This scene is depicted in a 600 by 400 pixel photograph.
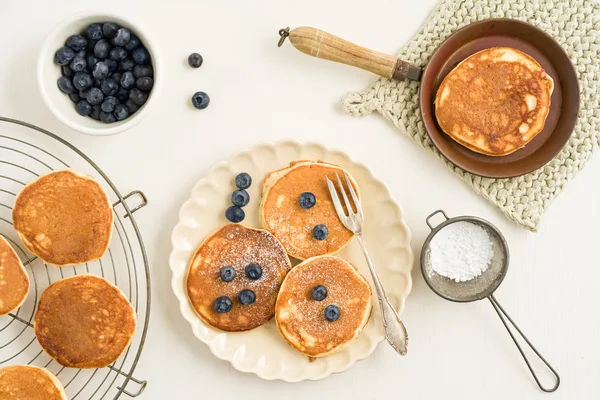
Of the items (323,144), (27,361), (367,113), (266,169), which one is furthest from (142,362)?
(367,113)

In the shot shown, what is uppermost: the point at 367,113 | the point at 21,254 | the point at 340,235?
the point at 367,113

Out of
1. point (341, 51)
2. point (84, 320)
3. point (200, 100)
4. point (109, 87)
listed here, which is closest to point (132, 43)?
point (109, 87)

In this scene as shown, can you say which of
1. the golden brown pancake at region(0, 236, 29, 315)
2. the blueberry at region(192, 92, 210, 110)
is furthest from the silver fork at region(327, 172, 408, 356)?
the golden brown pancake at region(0, 236, 29, 315)

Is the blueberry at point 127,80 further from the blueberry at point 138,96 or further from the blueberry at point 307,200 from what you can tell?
the blueberry at point 307,200

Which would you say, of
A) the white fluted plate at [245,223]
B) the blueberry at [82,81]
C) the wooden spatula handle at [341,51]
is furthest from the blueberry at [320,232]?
the blueberry at [82,81]

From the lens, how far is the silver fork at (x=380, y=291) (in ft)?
5.77

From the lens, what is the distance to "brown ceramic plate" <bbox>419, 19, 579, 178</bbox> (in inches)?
70.3

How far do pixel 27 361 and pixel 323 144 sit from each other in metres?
1.20

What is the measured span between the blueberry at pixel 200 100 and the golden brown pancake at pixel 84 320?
618 millimetres

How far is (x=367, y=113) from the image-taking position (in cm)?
187

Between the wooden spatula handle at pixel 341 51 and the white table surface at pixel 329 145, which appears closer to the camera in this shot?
the wooden spatula handle at pixel 341 51

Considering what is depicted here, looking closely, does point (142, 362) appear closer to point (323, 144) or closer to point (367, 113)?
point (323, 144)

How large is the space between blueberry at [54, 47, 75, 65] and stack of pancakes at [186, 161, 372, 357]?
68 centimetres

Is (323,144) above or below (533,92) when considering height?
below
